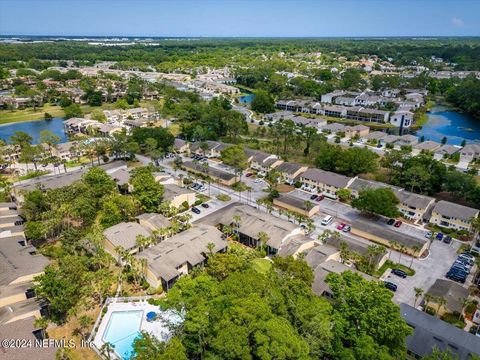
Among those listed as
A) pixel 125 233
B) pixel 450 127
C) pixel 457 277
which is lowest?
pixel 457 277

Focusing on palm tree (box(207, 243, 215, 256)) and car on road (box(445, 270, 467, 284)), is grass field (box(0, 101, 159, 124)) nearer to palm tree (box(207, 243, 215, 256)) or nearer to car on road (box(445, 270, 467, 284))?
palm tree (box(207, 243, 215, 256))

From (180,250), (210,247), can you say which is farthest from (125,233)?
(210,247)

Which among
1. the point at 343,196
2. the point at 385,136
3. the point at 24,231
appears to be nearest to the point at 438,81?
the point at 385,136

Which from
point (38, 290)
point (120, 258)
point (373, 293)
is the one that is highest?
point (373, 293)

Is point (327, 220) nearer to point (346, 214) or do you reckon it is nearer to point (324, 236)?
point (346, 214)

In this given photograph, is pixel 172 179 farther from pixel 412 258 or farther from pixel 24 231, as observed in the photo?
pixel 412 258

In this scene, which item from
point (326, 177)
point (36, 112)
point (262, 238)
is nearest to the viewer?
point (262, 238)

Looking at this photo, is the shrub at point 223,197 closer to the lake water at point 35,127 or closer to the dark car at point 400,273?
the dark car at point 400,273

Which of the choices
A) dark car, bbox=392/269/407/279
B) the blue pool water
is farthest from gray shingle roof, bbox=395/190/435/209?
the blue pool water
